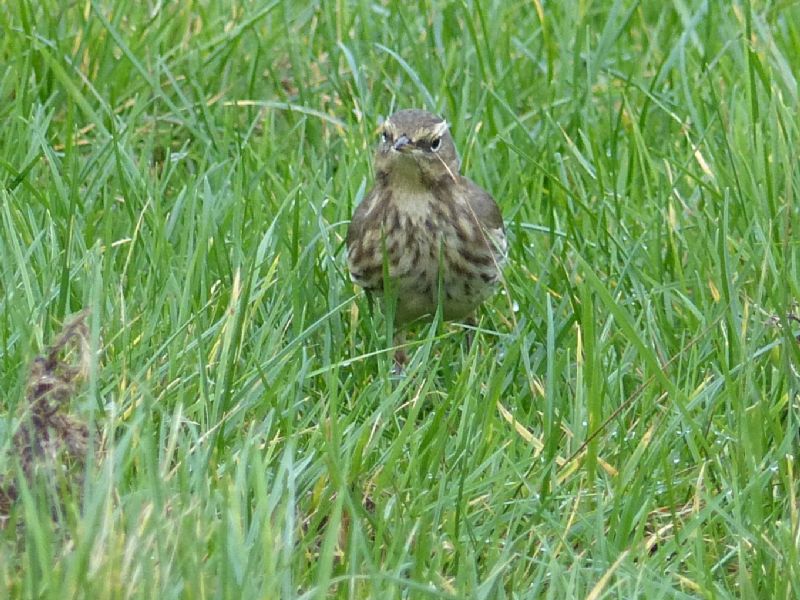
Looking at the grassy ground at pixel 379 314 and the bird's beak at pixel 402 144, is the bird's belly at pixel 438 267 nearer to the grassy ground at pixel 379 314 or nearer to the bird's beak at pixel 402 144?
the grassy ground at pixel 379 314

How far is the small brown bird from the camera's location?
561cm

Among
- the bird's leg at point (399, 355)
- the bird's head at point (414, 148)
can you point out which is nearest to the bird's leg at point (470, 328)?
the bird's leg at point (399, 355)

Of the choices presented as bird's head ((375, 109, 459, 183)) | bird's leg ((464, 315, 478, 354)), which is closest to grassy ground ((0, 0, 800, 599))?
bird's leg ((464, 315, 478, 354))

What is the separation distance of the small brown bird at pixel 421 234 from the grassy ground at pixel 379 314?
0.13 m

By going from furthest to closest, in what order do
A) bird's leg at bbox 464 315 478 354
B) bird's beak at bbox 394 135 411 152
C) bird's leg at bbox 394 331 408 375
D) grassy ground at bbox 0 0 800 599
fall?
bird's leg at bbox 464 315 478 354
bird's beak at bbox 394 135 411 152
bird's leg at bbox 394 331 408 375
grassy ground at bbox 0 0 800 599

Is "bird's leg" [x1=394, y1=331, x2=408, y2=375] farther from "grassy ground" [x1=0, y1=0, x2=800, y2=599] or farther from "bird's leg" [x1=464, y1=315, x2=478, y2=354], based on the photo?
"bird's leg" [x1=464, y1=315, x2=478, y2=354]

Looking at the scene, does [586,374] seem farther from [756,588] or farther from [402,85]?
[402,85]

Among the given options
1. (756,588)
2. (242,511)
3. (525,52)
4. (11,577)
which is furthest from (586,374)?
(525,52)

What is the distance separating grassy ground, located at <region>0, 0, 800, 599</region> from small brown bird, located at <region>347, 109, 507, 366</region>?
133 millimetres

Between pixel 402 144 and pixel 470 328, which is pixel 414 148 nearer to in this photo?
pixel 402 144

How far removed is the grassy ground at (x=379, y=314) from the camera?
11.9ft

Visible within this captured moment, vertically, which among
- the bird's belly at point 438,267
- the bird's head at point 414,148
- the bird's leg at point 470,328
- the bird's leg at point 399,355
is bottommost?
the bird's leg at point 470,328

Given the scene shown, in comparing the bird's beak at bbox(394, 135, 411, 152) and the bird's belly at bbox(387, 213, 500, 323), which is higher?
the bird's beak at bbox(394, 135, 411, 152)

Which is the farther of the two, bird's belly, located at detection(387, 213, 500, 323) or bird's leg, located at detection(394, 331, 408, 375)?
bird's belly, located at detection(387, 213, 500, 323)
